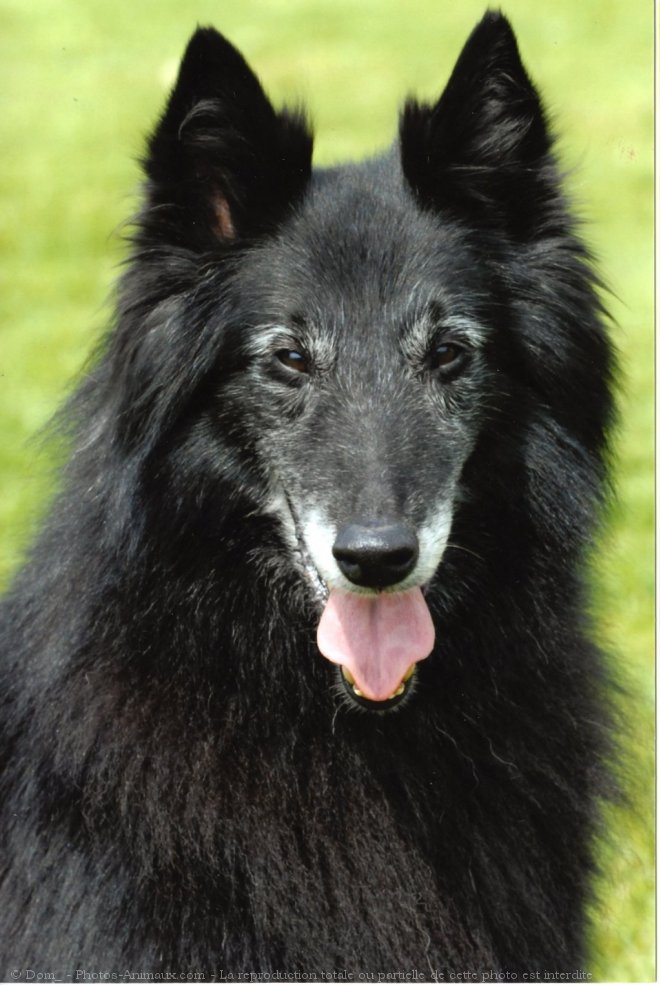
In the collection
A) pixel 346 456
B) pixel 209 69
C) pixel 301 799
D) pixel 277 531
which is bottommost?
pixel 301 799

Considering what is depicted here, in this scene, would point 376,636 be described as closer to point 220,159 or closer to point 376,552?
point 376,552

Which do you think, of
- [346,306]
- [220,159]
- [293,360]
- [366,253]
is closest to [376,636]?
[293,360]

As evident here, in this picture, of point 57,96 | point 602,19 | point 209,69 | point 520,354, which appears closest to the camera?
point 209,69

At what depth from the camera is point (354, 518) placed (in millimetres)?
3047

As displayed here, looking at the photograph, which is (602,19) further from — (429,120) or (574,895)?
(574,895)

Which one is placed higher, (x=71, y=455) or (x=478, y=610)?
(x=71, y=455)

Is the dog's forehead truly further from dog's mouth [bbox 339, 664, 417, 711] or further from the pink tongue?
dog's mouth [bbox 339, 664, 417, 711]

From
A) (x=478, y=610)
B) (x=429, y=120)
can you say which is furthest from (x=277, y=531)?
(x=429, y=120)

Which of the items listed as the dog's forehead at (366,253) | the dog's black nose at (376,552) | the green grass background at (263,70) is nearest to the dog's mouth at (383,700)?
the dog's black nose at (376,552)

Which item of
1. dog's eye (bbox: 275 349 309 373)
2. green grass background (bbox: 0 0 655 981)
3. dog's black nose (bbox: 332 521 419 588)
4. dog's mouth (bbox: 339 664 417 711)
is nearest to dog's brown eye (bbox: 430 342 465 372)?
dog's eye (bbox: 275 349 309 373)

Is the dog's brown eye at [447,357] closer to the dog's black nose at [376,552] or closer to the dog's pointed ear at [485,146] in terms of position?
the dog's pointed ear at [485,146]

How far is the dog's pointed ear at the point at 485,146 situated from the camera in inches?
135

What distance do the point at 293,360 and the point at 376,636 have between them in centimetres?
77

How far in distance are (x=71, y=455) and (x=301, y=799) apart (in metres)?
1.20
